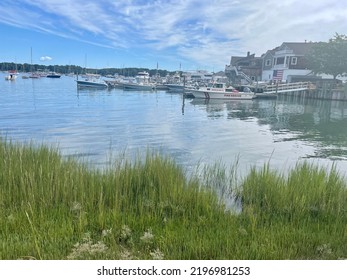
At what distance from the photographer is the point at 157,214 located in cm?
404

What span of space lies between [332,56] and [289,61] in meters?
10.5

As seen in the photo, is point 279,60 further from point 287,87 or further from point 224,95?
point 224,95

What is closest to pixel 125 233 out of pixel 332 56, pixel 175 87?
pixel 332 56

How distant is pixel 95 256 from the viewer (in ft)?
8.91

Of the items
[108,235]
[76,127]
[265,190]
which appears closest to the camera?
[108,235]

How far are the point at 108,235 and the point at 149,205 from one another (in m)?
1.11

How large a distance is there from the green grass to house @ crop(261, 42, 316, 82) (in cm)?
4402

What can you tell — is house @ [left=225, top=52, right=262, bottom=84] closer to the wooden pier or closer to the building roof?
the building roof

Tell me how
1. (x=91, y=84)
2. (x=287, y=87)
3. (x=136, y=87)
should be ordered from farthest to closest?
(x=136, y=87)
(x=91, y=84)
(x=287, y=87)

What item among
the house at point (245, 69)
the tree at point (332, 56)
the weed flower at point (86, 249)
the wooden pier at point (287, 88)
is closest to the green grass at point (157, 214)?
the weed flower at point (86, 249)

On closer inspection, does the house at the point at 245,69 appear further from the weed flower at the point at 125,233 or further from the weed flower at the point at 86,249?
the weed flower at the point at 86,249

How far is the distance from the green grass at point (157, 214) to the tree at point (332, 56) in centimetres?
3757
